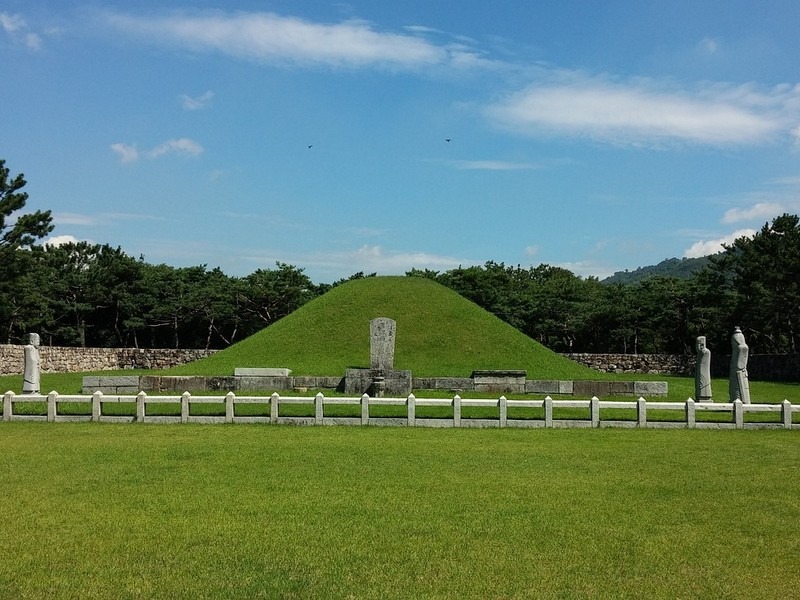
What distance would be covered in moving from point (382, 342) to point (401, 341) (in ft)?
29.7

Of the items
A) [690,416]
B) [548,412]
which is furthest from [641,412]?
[548,412]

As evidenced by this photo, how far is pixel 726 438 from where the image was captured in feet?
47.8

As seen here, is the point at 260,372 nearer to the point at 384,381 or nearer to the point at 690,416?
the point at 384,381

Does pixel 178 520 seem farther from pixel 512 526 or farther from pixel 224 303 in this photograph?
pixel 224 303

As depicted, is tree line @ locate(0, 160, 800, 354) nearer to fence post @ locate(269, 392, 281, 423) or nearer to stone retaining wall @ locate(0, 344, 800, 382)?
stone retaining wall @ locate(0, 344, 800, 382)

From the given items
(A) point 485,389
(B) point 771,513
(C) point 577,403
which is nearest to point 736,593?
(B) point 771,513

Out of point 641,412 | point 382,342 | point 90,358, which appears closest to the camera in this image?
point 641,412

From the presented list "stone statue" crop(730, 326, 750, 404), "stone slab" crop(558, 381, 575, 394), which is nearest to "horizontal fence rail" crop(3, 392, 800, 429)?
"stone statue" crop(730, 326, 750, 404)

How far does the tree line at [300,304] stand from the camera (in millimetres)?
47094

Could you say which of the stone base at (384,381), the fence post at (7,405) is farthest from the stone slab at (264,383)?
the fence post at (7,405)

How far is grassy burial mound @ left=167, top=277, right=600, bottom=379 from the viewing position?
29.6 m

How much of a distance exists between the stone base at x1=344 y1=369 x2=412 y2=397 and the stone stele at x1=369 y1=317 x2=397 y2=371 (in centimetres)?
32

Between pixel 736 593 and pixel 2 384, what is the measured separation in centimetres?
2748

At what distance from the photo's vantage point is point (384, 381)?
74.7 ft
